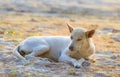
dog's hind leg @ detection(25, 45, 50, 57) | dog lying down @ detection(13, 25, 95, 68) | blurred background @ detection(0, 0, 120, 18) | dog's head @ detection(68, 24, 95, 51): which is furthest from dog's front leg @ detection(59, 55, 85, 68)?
blurred background @ detection(0, 0, 120, 18)

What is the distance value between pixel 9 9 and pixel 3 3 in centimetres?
233

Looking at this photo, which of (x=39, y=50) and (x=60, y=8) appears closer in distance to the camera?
(x=39, y=50)

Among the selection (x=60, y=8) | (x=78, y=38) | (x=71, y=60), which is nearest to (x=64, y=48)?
(x=71, y=60)

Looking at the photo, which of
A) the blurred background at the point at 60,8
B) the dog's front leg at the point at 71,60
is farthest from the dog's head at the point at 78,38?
the blurred background at the point at 60,8

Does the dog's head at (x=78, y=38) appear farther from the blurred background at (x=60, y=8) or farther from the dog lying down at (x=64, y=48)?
the blurred background at (x=60, y=8)

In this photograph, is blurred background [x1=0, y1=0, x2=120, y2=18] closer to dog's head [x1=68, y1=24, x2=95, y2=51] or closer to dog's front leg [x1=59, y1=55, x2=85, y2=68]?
dog's front leg [x1=59, y1=55, x2=85, y2=68]

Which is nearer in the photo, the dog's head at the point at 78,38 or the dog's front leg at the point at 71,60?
the dog's head at the point at 78,38

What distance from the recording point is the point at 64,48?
1098 cm

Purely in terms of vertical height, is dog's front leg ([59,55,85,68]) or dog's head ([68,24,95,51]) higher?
dog's head ([68,24,95,51])

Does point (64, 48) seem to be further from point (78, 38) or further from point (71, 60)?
point (78, 38)

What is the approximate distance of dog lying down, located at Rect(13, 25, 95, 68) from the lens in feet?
33.9

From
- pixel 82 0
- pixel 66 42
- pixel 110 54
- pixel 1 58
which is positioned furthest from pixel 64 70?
pixel 82 0

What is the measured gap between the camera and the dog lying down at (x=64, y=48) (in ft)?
33.9

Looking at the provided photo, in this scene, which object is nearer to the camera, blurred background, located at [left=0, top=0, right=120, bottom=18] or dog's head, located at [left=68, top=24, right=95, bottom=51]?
dog's head, located at [left=68, top=24, right=95, bottom=51]
